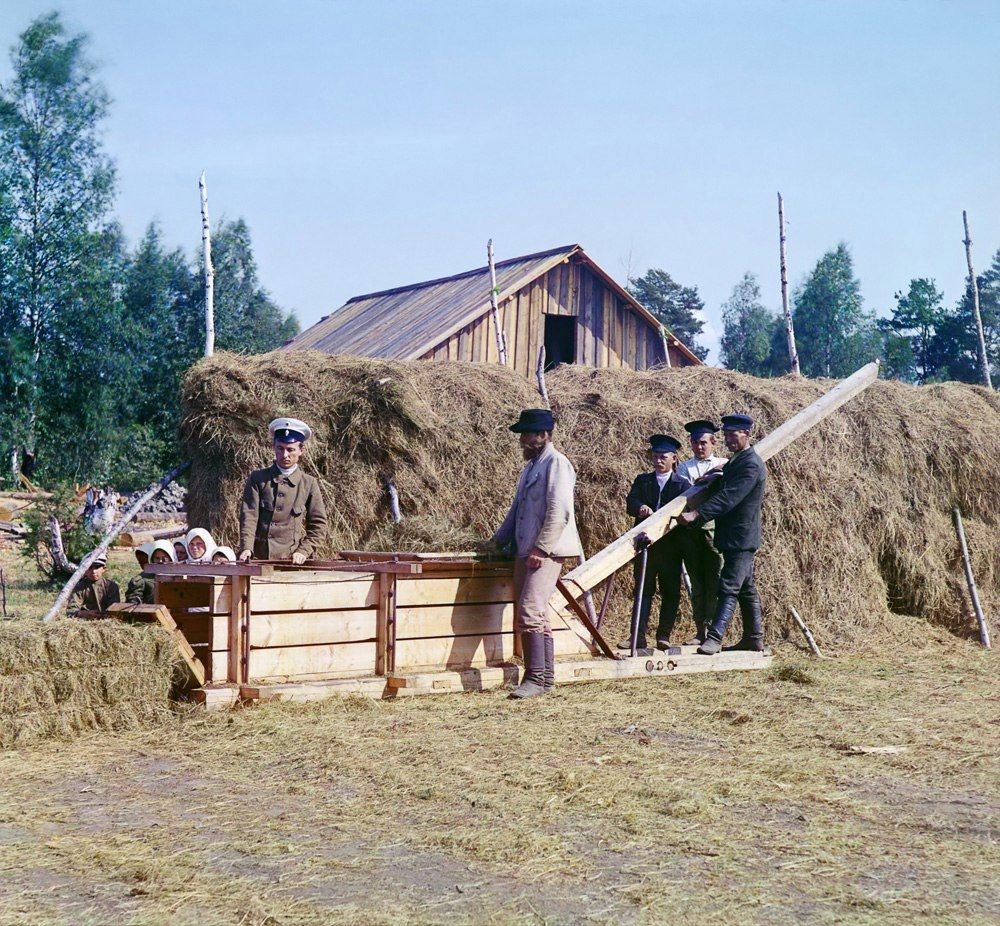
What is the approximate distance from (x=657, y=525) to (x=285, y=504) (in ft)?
9.47

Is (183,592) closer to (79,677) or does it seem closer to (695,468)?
(79,677)

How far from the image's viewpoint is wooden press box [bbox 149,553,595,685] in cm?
705

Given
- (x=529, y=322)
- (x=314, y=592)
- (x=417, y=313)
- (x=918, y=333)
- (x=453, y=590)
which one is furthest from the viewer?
(x=918, y=333)

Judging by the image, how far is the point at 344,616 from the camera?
24.9ft

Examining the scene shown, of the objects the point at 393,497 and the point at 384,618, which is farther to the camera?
the point at 393,497

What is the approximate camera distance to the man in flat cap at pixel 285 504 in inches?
320

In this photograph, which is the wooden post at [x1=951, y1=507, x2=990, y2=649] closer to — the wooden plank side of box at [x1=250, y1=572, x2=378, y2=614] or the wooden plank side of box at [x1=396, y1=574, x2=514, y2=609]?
the wooden plank side of box at [x1=396, y1=574, x2=514, y2=609]

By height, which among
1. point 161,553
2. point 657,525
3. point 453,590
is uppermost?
point 657,525

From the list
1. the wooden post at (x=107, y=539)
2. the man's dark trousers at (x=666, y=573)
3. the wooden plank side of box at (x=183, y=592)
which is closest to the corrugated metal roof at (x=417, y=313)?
the wooden post at (x=107, y=539)

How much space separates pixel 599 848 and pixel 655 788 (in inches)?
38.2

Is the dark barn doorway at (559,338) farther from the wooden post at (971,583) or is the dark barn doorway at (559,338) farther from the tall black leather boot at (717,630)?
the tall black leather boot at (717,630)

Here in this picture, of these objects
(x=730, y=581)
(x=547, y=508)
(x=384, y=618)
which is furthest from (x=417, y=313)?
(x=384, y=618)

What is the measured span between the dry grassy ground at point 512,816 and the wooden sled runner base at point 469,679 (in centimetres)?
15

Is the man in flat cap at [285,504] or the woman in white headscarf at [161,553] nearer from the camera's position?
the woman in white headscarf at [161,553]
